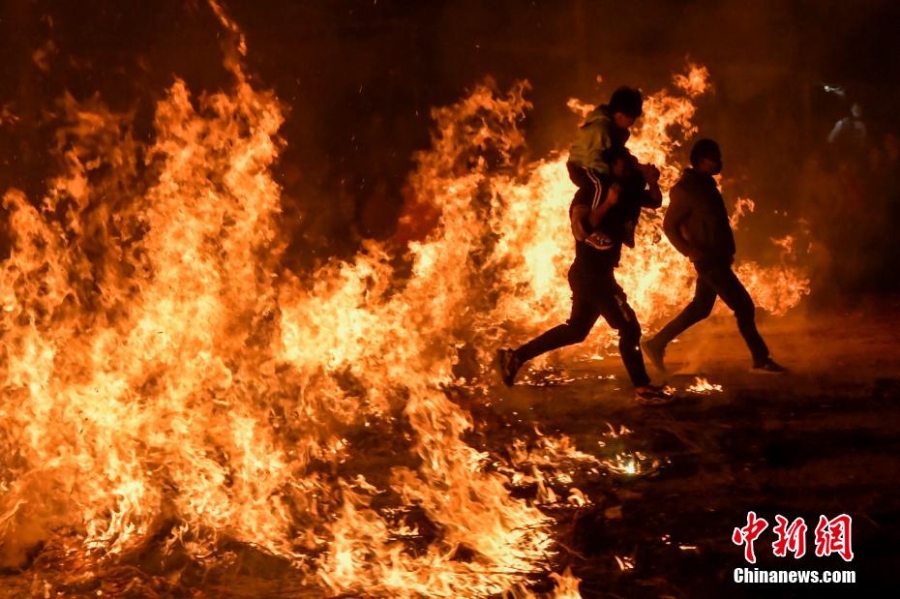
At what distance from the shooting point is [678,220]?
727 centimetres

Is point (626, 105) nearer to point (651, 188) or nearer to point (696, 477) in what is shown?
point (651, 188)

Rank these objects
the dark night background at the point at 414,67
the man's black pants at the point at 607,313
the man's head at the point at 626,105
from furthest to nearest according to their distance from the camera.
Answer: the dark night background at the point at 414,67, the man's black pants at the point at 607,313, the man's head at the point at 626,105

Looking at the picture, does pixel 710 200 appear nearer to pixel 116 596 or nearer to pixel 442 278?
pixel 442 278

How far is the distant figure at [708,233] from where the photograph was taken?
23.7 ft

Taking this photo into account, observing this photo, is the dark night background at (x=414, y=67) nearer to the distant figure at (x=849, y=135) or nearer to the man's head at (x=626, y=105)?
the distant figure at (x=849, y=135)

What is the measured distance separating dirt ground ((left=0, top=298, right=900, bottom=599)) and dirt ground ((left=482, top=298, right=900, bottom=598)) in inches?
0.4

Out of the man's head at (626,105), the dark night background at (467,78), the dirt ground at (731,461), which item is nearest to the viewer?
the dirt ground at (731,461)

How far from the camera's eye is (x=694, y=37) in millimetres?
14578

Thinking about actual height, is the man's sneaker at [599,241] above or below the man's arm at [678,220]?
below

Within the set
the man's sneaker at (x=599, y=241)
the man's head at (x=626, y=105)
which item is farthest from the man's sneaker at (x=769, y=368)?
the man's head at (x=626, y=105)

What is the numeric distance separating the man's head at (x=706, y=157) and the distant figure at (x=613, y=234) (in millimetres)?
756

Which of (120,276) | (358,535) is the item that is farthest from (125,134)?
(358,535)

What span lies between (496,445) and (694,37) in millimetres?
10209

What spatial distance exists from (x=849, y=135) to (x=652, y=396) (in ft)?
26.9
